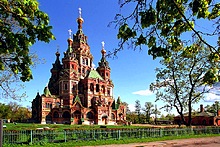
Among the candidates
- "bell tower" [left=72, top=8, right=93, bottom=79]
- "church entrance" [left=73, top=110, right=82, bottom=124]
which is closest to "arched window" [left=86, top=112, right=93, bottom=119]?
"church entrance" [left=73, top=110, right=82, bottom=124]

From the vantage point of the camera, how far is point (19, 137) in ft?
52.3

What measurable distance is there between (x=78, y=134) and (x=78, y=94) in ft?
145

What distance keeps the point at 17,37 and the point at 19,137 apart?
11.7 meters

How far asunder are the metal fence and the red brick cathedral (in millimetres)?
35530

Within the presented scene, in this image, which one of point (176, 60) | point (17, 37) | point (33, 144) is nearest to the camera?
point (17, 37)

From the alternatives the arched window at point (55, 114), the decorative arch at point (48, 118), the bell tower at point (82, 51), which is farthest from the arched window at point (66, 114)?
the bell tower at point (82, 51)

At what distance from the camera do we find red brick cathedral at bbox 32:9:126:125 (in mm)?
57500

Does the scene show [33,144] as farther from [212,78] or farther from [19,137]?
[212,78]

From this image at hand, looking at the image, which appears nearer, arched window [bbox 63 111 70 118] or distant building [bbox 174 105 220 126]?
arched window [bbox 63 111 70 118]

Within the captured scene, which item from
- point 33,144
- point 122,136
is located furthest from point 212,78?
point 122,136

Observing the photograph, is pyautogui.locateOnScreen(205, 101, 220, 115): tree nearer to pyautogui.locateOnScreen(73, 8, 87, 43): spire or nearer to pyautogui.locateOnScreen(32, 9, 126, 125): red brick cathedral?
pyautogui.locateOnScreen(32, 9, 126, 125): red brick cathedral

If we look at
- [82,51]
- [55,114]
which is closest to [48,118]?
[55,114]

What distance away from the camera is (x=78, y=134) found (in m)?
18.4

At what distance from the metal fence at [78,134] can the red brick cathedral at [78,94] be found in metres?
35.5
